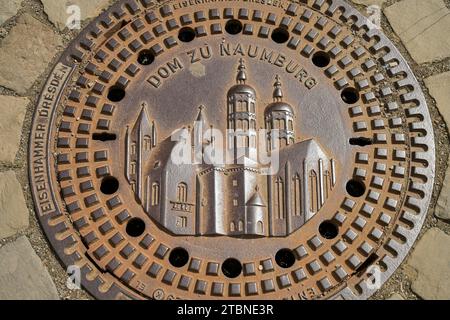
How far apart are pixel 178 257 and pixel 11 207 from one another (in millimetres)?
700

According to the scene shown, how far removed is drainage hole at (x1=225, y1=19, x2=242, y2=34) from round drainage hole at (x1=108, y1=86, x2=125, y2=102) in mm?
562

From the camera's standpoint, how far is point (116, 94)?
7.56 feet

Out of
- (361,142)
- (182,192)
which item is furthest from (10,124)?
(361,142)

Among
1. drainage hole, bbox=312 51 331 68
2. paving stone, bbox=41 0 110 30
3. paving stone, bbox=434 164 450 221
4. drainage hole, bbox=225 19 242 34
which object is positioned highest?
paving stone, bbox=41 0 110 30

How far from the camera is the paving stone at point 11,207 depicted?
2.10m

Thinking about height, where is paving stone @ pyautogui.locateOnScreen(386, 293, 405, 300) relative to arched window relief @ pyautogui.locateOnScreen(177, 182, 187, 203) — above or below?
below

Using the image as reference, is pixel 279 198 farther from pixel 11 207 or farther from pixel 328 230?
pixel 11 207

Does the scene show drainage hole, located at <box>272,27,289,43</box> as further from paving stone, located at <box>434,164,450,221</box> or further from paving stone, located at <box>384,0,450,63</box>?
paving stone, located at <box>434,164,450,221</box>

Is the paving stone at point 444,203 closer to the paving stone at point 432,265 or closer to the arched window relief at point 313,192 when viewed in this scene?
the paving stone at point 432,265

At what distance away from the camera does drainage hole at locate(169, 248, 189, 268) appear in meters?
2.07

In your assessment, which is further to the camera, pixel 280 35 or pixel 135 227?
pixel 280 35

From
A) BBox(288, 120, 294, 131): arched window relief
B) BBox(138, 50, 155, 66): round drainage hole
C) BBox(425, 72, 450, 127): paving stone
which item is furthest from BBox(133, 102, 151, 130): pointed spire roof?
BBox(425, 72, 450, 127): paving stone

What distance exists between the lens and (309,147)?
7.09 feet
